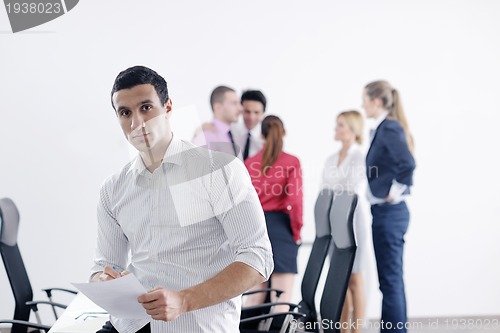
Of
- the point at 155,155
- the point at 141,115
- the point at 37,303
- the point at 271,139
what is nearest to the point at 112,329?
the point at 155,155

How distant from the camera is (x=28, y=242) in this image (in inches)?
192

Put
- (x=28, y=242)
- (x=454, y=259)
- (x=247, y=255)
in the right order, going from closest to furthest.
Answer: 1. (x=247, y=255)
2. (x=28, y=242)
3. (x=454, y=259)

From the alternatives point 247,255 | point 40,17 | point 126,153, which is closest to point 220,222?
point 247,255

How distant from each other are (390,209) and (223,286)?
2.68 m

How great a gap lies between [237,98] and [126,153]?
82cm

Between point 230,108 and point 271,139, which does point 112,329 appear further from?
point 230,108

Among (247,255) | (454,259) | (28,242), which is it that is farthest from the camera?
(454,259)

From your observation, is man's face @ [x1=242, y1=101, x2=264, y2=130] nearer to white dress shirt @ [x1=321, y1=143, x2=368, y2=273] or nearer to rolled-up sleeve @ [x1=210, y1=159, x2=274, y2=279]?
white dress shirt @ [x1=321, y1=143, x2=368, y2=273]

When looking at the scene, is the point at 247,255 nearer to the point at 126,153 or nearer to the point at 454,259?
the point at 126,153

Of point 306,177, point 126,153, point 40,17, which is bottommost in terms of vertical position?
point 306,177

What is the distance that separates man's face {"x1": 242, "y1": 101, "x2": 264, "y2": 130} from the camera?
4945mm

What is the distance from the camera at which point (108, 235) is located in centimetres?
211

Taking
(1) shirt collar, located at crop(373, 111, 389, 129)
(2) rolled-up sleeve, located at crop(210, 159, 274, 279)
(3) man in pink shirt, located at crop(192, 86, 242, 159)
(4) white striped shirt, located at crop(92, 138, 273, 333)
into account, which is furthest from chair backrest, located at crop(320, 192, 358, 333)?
(3) man in pink shirt, located at crop(192, 86, 242, 159)

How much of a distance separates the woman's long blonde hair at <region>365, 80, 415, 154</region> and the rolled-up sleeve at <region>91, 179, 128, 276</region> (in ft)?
9.10
